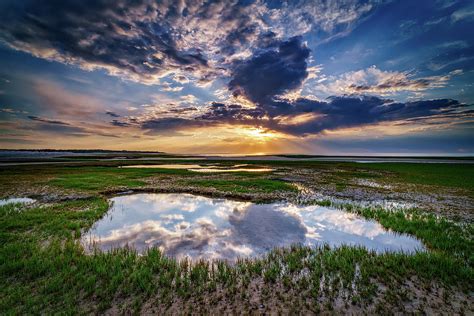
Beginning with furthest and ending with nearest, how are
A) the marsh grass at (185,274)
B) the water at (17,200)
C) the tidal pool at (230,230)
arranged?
the water at (17,200)
the tidal pool at (230,230)
the marsh grass at (185,274)

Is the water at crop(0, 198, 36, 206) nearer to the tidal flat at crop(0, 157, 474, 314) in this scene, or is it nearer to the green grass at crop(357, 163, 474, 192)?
the tidal flat at crop(0, 157, 474, 314)

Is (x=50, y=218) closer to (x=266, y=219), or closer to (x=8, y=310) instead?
(x=8, y=310)

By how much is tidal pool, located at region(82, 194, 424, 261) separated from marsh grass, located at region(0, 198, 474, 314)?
102cm

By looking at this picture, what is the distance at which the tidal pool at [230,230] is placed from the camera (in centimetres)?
931

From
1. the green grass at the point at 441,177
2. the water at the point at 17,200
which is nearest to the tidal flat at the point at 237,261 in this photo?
the water at the point at 17,200

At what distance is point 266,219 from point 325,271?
249 inches

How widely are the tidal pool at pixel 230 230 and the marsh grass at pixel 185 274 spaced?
40.0 inches

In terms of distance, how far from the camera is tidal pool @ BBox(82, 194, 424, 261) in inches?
367

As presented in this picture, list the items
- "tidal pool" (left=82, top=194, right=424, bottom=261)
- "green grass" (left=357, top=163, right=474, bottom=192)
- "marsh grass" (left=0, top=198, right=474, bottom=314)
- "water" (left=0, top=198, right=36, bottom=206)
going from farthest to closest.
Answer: "green grass" (left=357, top=163, right=474, bottom=192) < "water" (left=0, top=198, right=36, bottom=206) < "tidal pool" (left=82, top=194, right=424, bottom=261) < "marsh grass" (left=0, top=198, right=474, bottom=314)

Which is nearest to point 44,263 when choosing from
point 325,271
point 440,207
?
point 325,271

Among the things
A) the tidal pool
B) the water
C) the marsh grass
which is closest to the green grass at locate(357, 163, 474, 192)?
the tidal pool

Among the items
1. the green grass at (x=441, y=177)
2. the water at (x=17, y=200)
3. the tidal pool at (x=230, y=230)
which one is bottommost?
the tidal pool at (x=230, y=230)

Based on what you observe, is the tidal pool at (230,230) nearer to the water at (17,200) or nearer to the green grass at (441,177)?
the water at (17,200)

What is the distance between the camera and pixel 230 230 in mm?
11445
